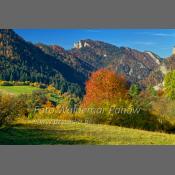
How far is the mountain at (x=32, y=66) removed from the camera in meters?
21.9

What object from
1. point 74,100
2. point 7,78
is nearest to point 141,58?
point 74,100

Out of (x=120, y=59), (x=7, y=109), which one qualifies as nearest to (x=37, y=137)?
(x=7, y=109)

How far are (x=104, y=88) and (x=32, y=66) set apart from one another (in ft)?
6.58

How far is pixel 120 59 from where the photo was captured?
74.4 feet

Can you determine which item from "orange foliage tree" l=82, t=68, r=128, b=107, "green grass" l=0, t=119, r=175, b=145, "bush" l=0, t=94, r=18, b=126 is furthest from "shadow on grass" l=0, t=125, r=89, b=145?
"orange foliage tree" l=82, t=68, r=128, b=107

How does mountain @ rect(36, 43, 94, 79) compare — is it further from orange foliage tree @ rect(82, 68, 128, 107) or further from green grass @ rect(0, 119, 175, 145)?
green grass @ rect(0, 119, 175, 145)

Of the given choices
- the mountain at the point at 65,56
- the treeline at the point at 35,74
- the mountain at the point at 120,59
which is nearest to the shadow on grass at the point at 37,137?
the treeline at the point at 35,74

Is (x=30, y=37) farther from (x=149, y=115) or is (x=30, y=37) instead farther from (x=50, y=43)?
(x=149, y=115)

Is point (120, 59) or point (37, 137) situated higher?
point (120, 59)

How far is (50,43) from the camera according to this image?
22141 mm

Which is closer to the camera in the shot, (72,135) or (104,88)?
(72,135)

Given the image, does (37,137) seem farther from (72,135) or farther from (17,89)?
(17,89)

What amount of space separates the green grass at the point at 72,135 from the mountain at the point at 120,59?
4.90 ft

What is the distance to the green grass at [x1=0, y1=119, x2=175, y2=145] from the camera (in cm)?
2167
